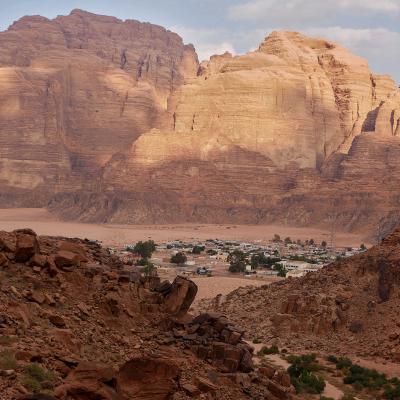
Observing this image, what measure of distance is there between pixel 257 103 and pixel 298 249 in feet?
148

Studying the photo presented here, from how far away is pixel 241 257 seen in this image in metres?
66.3

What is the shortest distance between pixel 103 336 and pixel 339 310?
1582 cm

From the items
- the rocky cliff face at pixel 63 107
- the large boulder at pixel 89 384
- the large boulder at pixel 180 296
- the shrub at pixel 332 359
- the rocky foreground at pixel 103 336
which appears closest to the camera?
the large boulder at pixel 89 384

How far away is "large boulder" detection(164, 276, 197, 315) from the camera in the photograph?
657 inches

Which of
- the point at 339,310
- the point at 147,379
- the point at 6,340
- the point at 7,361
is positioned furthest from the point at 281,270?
the point at 7,361

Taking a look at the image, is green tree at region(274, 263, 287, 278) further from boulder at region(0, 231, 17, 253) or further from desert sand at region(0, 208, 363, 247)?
boulder at region(0, 231, 17, 253)

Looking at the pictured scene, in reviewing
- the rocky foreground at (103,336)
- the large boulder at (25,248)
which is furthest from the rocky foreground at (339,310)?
the large boulder at (25,248)

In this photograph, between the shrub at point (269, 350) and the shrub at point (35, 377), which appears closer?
the shrub at point (35, 377)

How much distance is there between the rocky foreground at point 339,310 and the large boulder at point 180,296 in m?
10.4

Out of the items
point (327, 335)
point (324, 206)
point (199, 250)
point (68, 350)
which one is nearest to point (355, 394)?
point (327, 335)

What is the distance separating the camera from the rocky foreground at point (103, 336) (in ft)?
36.4

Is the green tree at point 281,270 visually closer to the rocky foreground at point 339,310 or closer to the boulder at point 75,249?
the rocky foreground at point 339,310

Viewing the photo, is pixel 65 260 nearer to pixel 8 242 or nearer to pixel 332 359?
pixel 8 242

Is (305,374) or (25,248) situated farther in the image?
(305,374)
